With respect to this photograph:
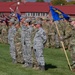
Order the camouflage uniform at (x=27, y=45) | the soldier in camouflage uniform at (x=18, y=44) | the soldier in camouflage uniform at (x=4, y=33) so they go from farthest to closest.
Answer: the soldier in camouflage uniform at (x=4, y=33), the soldier in camouflage uniform at (x=18, y=44), the camouflage uniform at (x=27, y=45)

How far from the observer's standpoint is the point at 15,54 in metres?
16.5

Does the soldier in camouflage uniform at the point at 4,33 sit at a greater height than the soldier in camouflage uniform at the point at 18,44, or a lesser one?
lesser

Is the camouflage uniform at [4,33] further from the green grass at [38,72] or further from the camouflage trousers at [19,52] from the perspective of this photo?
the camouflage trousers at [19,52]

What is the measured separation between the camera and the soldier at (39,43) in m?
14.1

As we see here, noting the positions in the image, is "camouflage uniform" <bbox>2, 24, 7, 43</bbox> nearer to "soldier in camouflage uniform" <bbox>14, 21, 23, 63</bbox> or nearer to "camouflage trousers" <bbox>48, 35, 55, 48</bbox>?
"camouflage trousers" <bbox>48, 35, 55, 48</bbox>

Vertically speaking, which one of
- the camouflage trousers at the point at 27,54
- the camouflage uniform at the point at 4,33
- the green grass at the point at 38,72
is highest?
the camouflage trousers at the point at 27,54

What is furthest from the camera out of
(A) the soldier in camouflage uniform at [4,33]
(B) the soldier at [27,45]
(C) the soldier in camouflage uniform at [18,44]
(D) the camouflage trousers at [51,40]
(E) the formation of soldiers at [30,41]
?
(A) the soldier in camouflage uniform at [4,33]

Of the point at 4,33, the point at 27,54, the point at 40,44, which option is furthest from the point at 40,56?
the point at 4,33

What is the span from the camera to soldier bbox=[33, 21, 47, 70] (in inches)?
554

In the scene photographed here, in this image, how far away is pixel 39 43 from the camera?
1419cm

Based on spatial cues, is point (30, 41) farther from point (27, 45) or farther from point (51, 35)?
point (51, 35)

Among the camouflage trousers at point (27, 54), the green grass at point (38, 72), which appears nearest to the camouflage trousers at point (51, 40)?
the green grass at point (38, 72)

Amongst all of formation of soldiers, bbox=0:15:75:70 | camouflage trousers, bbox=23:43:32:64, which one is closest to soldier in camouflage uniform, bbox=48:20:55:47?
formation of soldiers, bbox=0:15:75:70

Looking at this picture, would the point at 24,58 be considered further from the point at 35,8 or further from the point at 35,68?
the point at 35,8
